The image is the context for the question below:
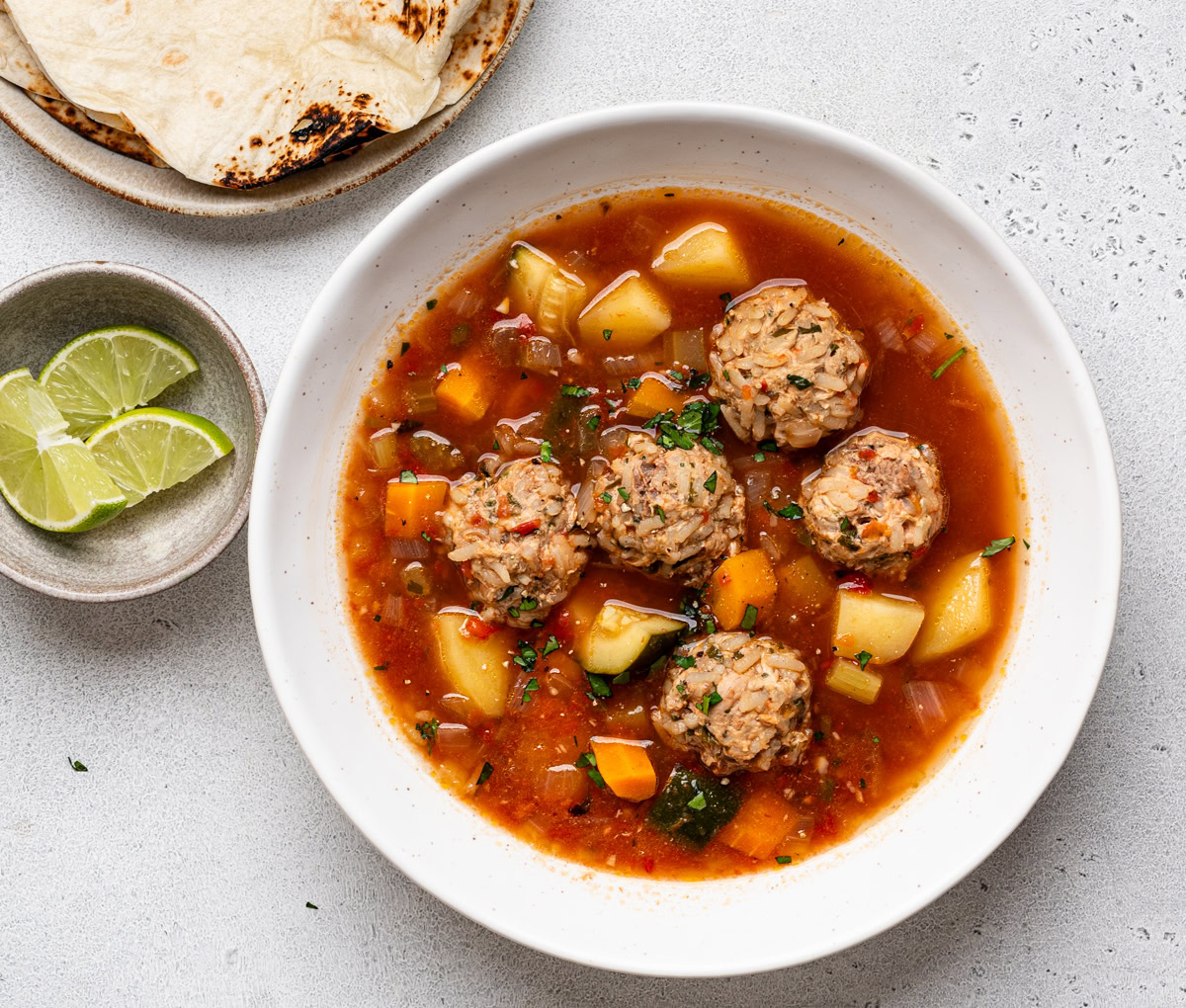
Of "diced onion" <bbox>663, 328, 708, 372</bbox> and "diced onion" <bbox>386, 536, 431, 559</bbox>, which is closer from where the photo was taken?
"diced onion" <bbox>663, 328, 708, 372</bbox>

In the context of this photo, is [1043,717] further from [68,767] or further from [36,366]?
[36,366]

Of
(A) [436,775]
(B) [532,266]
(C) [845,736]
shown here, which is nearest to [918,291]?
(B) [532,266]

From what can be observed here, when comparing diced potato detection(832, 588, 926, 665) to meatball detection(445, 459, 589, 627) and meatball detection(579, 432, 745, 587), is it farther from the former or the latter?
meatball detection(445, 459, 589, 627)

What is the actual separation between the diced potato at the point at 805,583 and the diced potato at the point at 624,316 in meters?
1.01

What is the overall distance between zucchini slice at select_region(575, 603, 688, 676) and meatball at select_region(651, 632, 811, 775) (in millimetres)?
102

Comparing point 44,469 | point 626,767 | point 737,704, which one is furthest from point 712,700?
point 44,469

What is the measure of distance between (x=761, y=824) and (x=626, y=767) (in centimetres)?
57

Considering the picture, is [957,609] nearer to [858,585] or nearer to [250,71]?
[858,585]

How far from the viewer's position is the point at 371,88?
149 inches

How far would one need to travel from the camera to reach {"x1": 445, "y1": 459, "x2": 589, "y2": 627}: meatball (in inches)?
135

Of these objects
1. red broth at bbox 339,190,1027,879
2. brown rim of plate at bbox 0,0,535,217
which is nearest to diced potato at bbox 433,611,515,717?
red broth at bbox 339,190,1027,879

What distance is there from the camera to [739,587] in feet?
11.8

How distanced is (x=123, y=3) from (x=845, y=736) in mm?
3976

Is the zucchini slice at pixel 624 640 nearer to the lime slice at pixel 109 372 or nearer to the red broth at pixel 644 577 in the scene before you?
the red broth at pixel 644 577
